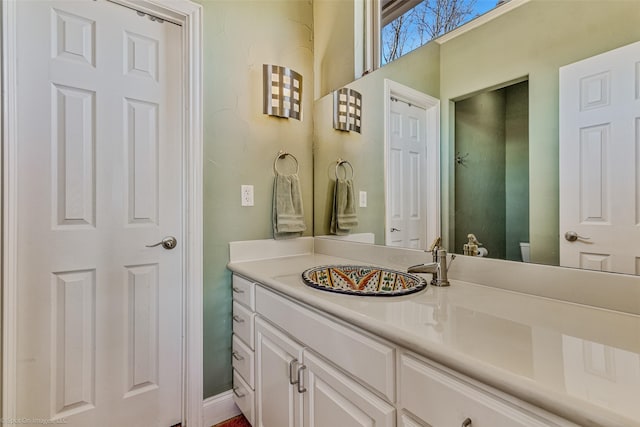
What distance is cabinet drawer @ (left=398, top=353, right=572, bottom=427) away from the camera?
528mm

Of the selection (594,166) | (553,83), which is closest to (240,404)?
(594,166)

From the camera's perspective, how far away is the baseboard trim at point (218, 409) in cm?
153

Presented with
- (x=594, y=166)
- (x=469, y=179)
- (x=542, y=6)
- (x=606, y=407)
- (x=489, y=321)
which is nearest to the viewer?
(x=606, y=407)

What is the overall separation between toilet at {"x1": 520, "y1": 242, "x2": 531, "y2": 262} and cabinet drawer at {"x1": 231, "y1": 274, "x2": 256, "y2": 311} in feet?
3.40

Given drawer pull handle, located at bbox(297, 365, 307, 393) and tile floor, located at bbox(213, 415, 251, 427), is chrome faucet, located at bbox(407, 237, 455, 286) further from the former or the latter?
tile floor, located at bbox(213, 415, 251, 427)

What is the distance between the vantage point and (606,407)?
0.43 meters

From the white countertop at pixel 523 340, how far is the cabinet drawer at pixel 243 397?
26.2 inches

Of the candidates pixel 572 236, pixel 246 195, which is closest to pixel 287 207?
pixel 246 195

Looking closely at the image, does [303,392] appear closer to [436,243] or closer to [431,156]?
[436,243]

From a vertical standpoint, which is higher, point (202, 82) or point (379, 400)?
point (202, 82)

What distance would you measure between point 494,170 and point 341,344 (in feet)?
2.84

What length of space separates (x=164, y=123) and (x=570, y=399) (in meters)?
1.68

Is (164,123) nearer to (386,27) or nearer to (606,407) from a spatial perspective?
(386,27)

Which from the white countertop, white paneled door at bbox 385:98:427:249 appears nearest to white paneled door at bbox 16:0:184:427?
the white countertop
